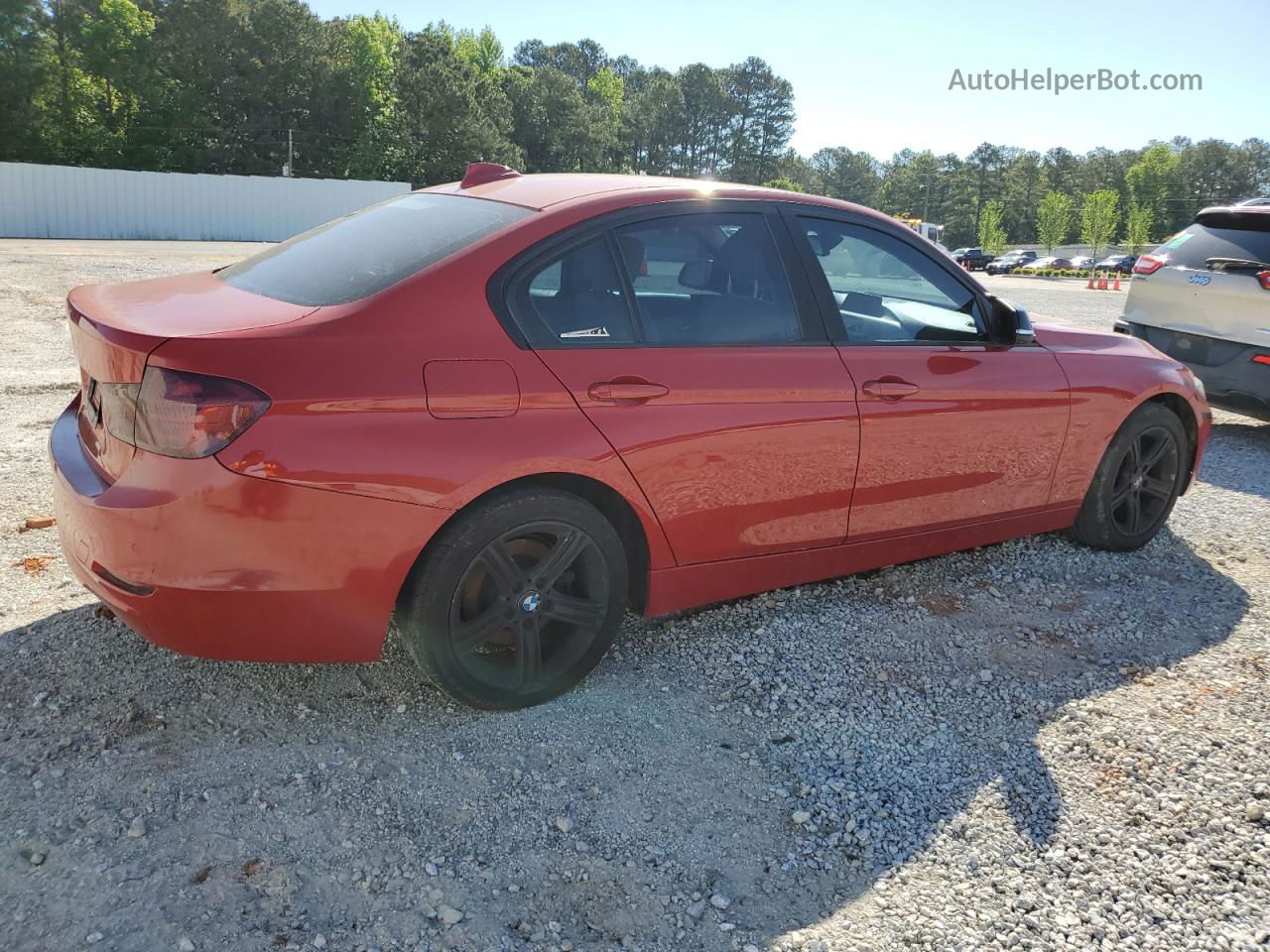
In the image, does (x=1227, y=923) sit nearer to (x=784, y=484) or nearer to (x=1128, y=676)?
(x=1128, y=676)

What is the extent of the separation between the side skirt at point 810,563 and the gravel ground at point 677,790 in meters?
0.24

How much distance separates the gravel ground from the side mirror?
3.73 ft

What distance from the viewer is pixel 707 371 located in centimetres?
316

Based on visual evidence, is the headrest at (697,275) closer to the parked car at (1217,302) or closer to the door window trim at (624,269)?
the door window trim at (624,269)

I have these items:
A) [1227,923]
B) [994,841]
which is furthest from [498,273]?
[1227,923]

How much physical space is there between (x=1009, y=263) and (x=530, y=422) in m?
65.3

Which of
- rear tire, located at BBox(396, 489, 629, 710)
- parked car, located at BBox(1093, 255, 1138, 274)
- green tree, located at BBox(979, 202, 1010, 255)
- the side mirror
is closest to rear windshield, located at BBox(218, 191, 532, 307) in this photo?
rear tire, located at BBox(396, 489, 629, 710)

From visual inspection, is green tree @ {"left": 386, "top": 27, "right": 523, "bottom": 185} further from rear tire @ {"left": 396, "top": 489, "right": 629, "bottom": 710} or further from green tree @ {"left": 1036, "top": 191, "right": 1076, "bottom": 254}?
rear tire @ {"left": 396, "top": 489, "right": 629, "bottom": 710}

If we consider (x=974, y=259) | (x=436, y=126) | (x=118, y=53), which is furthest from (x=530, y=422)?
(x=436, y=126)

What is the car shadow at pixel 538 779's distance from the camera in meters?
2.24

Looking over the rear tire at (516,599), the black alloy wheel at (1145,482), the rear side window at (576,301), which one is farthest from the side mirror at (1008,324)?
the rear tire at (516,599)

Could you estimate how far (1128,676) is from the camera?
3543 mm

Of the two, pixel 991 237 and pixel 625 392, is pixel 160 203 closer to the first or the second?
pixel 625 392

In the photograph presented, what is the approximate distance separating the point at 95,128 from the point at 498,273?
6283 centimetres
